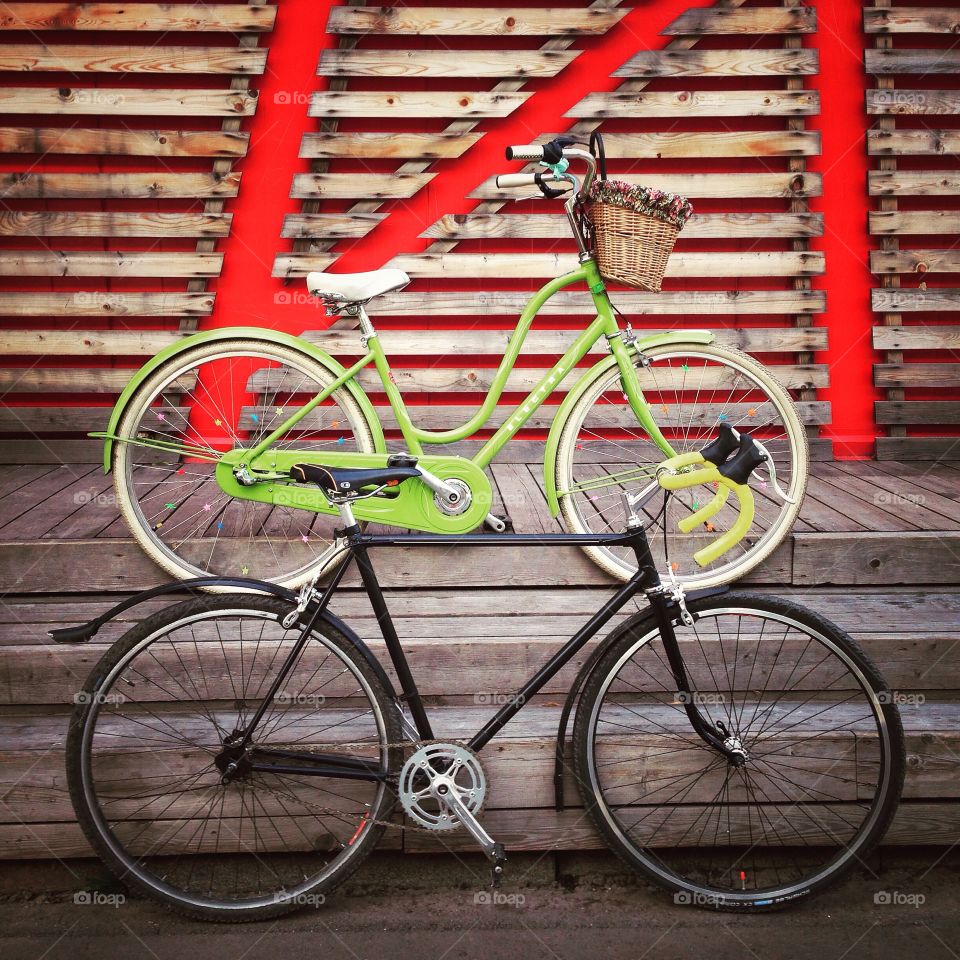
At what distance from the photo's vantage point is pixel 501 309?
4.95 meters

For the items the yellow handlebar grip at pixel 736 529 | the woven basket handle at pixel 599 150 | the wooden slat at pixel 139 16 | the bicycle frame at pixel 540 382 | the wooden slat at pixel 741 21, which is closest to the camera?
the yellow handlebar grip at pixel 736 529

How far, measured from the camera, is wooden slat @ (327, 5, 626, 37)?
15.4ft

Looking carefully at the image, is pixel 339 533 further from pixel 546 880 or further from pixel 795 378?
pixel 795 378

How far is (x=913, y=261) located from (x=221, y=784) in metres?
4.53

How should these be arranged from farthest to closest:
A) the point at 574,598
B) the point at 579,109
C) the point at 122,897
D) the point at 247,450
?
the point at 579,109
the point at 574,598
the point at 247,450
the point at 122,897

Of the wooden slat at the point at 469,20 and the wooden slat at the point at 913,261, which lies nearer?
the wooden slat at the point at 469,20

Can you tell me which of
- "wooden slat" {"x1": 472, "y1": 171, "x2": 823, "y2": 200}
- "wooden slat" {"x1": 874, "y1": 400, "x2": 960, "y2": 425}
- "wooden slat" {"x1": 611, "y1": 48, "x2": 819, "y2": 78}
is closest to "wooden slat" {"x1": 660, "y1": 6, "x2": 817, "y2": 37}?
"wooden slat" {"x1": 611, "y1": 48, "x2": 819, "y2": 78}

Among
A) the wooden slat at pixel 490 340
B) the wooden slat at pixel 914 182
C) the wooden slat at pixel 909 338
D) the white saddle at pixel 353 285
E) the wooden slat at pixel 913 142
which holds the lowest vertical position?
the wooden slat at pixel 909 338

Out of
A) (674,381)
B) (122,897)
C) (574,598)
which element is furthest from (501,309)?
(122,897)

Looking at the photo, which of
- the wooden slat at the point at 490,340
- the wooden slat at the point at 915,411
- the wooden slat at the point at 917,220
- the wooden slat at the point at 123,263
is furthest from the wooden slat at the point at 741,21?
the wooden slat at the point at 123,263

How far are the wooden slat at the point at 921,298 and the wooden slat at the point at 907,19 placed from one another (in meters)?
1.38

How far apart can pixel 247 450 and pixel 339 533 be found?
25.5 inches

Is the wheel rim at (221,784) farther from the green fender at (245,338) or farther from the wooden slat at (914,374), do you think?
the wooden slat at (914,374)

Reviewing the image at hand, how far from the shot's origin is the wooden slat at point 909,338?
16.6 ft
